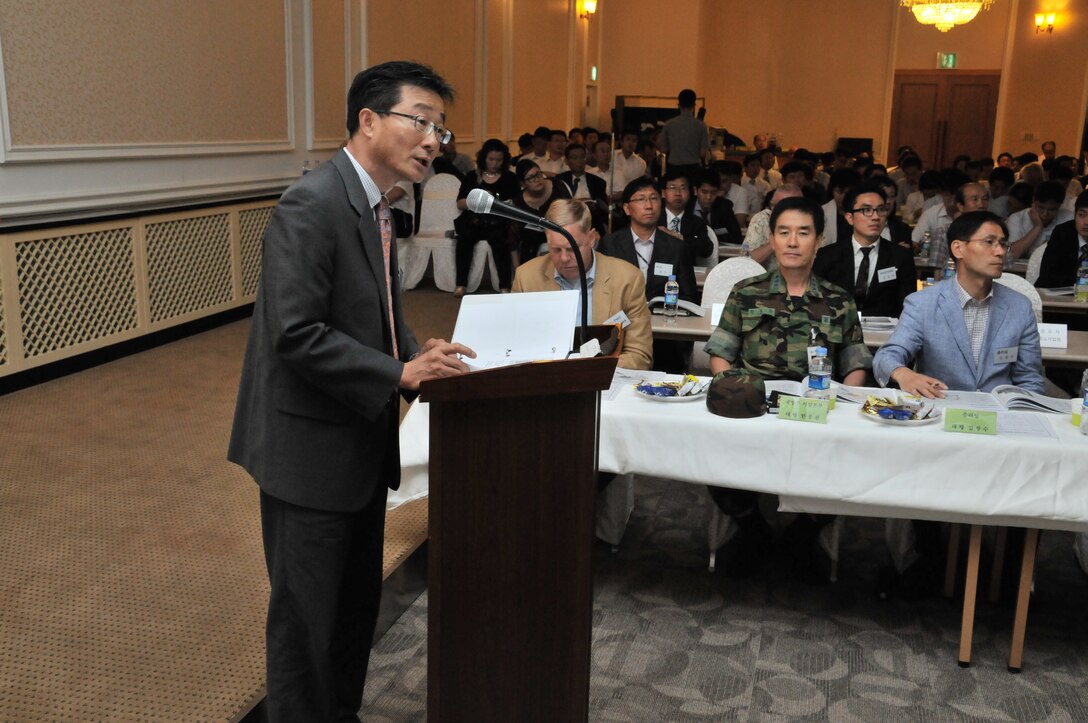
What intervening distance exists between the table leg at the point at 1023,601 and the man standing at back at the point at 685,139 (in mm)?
7596

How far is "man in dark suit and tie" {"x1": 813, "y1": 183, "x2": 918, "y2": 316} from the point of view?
4820mm

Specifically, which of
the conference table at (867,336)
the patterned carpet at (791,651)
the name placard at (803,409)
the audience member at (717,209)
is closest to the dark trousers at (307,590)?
the patterned carpet at (791,651)

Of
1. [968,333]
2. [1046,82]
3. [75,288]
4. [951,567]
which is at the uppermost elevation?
[1046,82]

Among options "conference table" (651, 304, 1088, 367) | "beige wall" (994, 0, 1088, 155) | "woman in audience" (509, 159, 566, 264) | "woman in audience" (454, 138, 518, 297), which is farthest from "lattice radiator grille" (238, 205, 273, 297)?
"beige wall" (994, 0, 1088, 155)

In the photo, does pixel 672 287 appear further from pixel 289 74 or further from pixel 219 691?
pixel 289 74

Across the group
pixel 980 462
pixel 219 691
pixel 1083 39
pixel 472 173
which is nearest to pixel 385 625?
pixel 219 691

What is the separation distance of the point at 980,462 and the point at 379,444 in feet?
5.28

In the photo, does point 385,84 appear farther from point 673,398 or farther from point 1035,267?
point 1035,267

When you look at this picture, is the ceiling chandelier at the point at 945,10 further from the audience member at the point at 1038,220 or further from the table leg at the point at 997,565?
the table leg at the point at 997,565

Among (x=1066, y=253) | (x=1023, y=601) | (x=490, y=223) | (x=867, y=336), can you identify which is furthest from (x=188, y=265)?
(x=1023, y=601)

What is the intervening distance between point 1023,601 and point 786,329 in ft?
3.63

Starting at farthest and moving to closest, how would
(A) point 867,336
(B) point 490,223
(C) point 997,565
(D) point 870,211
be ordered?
(B) point 490,223 → (D) point 870,211 → (A) point 867,336 → (C) point 997,565

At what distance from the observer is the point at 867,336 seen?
4176 mm

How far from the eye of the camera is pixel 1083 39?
1446 cm
